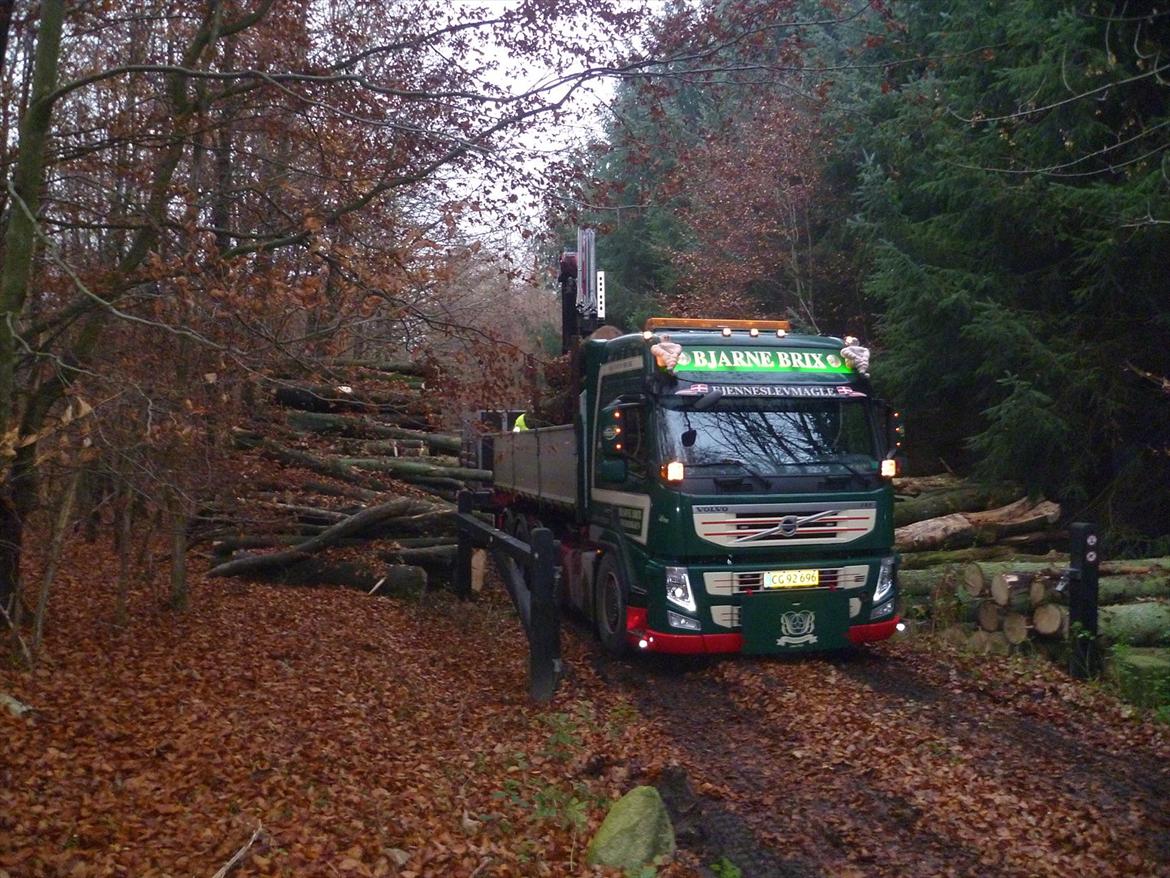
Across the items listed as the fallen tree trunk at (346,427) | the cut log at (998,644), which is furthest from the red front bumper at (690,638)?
the fallen tree trunk at (346,427)

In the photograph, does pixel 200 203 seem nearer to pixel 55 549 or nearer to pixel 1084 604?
pixel 55 549

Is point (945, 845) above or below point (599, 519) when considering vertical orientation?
below

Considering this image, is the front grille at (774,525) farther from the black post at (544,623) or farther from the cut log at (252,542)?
the cut log at (252,542)

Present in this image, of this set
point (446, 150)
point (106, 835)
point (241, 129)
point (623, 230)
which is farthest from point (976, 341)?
point (623, 230)

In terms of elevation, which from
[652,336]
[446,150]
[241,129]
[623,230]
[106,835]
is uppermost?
[623,230]

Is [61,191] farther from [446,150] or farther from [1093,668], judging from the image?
[1093,668]

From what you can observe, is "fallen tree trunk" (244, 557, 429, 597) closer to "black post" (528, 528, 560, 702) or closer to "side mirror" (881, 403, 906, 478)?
"black post" (528, 528, 560, 702)

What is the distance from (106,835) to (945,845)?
180 inches

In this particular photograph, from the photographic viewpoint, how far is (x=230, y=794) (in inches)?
237

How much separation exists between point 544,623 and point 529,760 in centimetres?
158

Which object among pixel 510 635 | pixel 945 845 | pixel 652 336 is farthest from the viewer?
pixel 510 635

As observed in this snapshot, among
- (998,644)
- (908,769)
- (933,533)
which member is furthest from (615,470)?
(933,533)

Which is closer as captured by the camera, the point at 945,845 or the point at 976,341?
the point at 945,845

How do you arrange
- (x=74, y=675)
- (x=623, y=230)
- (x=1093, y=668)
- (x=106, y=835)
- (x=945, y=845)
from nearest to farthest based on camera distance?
1. (x=106, y=835)
2. (x=945, y=845)
3. (x=74, y=675)
4. (x=1093, y=668)
5. (x=623, y=230)
